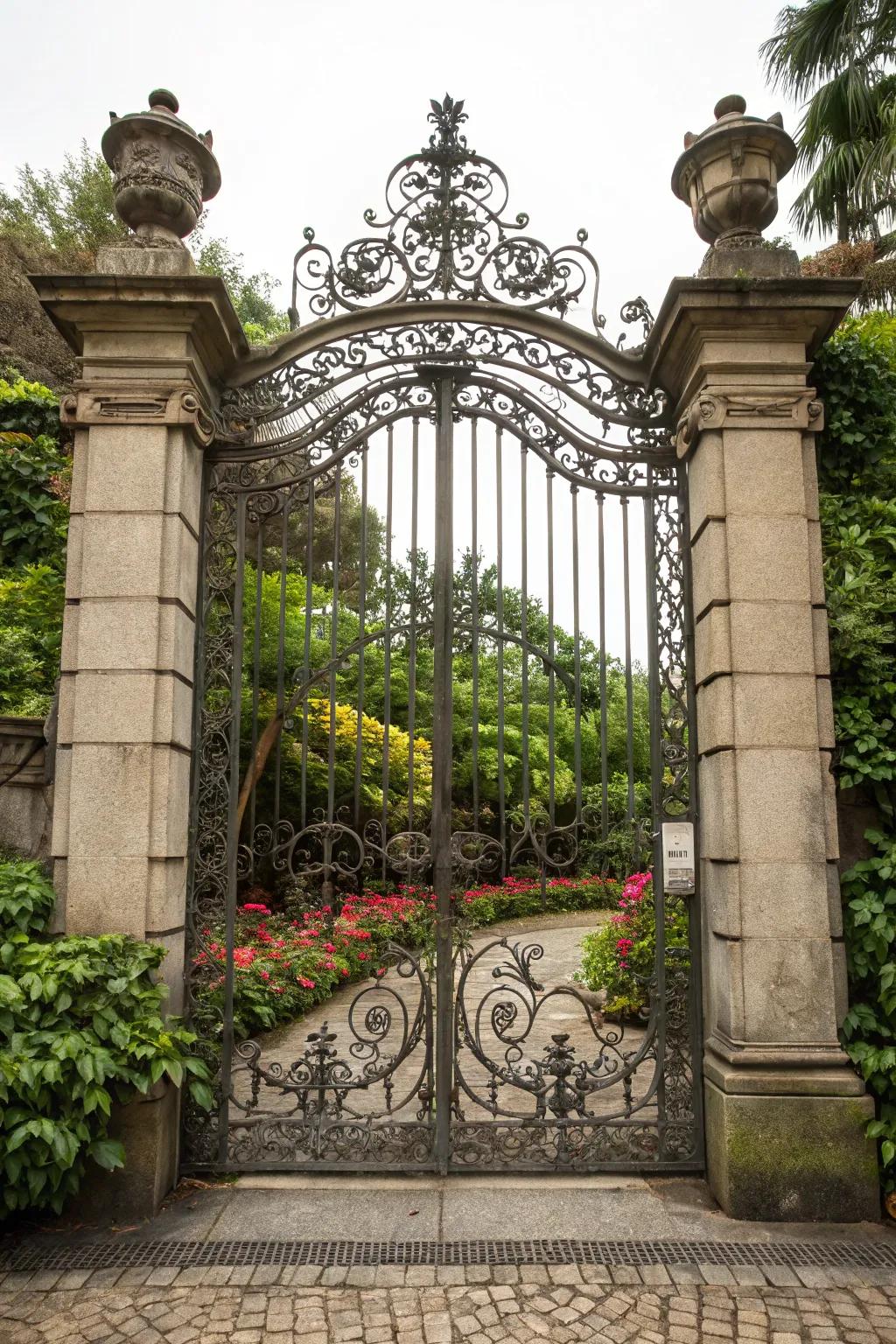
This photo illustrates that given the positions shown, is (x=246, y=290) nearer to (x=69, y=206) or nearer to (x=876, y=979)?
(x=69, y=206)

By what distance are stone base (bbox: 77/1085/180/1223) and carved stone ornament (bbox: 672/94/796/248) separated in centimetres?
527

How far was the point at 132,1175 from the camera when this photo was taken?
3934 millimetres

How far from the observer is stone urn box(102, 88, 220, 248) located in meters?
4.64

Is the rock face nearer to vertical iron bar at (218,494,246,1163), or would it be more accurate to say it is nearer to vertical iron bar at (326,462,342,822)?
vertical iron bar at (218,494,246,1163)

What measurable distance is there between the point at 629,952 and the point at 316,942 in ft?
9.56

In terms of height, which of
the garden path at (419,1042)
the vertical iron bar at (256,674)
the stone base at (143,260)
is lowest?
the garden path at (419,1042)

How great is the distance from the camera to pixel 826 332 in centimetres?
459

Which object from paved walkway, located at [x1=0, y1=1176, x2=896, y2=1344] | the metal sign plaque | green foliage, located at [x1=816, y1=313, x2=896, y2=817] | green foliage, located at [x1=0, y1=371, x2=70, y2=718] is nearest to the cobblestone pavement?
paved walkway, located at [x1=0, y1=1176, x2=896, y2=1344]

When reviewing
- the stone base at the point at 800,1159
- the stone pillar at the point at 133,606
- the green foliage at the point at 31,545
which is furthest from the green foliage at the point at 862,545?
the green foliage at the point at 31,545

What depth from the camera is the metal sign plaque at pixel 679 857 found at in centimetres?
448

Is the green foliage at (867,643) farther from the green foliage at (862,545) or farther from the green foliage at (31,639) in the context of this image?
the green foliage at (31,639)

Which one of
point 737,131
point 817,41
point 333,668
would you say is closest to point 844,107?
point 817,41

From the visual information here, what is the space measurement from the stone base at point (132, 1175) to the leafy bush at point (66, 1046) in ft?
0.31

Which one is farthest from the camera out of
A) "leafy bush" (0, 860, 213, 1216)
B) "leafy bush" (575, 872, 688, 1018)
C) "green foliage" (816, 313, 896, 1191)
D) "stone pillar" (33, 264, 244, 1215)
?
"leafy bush" (575, 872, 688, 1018)
